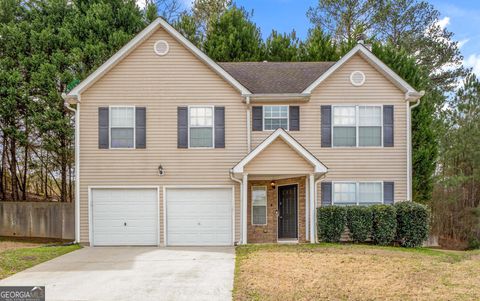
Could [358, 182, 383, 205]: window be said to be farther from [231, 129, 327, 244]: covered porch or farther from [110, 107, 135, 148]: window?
[110, 107, 135, 148]: window

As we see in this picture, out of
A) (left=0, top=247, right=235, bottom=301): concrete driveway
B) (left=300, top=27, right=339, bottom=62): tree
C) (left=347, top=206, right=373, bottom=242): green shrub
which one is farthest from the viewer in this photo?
(left=300, top=27, right=339, bottom=62): tree

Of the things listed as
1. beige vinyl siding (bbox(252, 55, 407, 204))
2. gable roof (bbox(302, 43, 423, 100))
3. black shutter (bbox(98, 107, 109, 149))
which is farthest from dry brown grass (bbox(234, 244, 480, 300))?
black shutter (bbox(98, 107, 109, 149))

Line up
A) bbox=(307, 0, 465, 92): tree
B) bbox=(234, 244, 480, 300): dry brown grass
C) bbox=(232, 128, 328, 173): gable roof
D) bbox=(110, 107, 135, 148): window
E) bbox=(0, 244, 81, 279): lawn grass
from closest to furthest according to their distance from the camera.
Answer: bbox=(234, 244, 480, 300): dry brown grass
bbox=(0, 244, 81, 279): lawn grass
bbox=(232, 128, 328, 173): gable roof
bbox=(110, 107, 135, 148): window
bbox=(307, 0, 465, 92): tree

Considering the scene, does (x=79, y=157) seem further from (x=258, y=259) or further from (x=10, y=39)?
(x=10, y=39)

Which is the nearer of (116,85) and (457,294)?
(457,294)

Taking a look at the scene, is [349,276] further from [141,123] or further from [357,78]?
[141,123]

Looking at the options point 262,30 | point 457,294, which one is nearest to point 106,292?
point 457,294

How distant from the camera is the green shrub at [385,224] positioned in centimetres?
1413

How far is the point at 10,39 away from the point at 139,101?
1093 cm

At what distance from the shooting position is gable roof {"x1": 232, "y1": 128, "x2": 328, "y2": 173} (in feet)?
46.1

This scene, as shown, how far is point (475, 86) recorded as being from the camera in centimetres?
2634

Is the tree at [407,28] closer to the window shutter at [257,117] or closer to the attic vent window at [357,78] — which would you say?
the attic vent window at [357,78]

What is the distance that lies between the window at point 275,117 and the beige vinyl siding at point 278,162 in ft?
5.01

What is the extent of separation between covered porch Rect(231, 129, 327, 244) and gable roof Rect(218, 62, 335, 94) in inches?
97.6
